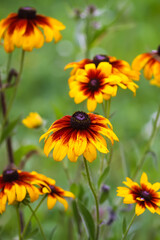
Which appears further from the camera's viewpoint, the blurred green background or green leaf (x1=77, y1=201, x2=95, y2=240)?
the blurred green background

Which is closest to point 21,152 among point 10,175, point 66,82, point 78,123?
point 10,175

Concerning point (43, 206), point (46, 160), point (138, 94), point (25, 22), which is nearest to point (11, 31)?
point (25, 22)

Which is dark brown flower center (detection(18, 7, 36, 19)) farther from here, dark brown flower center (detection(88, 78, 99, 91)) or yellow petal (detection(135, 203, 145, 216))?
yellow petal (detection(135, 203, 145, 216))

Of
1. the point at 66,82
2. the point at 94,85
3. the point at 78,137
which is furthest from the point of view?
the point at 66,82

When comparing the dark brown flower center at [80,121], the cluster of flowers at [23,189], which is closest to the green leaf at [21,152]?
the cluster of flowers at [23,189]

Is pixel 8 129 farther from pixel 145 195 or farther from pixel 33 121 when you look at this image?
pixel 145 195

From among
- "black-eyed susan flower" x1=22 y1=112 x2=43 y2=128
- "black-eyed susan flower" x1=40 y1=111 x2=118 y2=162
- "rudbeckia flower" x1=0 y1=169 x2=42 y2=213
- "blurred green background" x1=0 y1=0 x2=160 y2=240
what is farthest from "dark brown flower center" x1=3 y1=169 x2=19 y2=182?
"blurred green background" x1=0 y1=0 x2=160 y2=240

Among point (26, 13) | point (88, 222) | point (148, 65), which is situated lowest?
point (88, 222)
